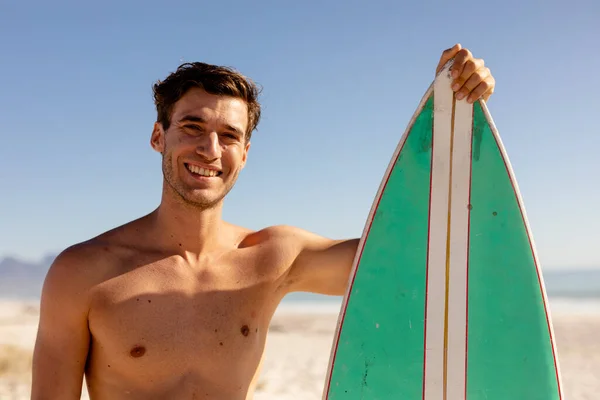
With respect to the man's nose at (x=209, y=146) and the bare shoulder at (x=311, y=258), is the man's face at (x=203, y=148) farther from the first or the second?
the bare shoulder at (x=311, y=258)

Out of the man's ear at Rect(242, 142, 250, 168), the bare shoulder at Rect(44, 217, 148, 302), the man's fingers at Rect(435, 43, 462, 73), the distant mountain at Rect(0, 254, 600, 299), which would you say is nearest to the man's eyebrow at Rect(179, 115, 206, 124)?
the man's ear at Rect(242, 142, 250, 168)

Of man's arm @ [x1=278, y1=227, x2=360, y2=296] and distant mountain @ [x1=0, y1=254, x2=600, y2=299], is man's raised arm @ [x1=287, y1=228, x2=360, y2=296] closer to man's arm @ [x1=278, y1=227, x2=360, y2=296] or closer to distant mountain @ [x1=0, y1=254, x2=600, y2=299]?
man's arm @ [x1=278, y1=227, x2=360, y2=296]

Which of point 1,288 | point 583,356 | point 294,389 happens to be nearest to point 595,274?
point 583,356

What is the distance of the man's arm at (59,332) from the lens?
2.19 meters

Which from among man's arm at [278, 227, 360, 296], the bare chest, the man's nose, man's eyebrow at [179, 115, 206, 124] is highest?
man's eyebrow at [179, 115, 206, 124]

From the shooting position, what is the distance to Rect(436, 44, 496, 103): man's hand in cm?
227

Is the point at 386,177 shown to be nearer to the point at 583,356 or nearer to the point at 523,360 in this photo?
the point at 523,360

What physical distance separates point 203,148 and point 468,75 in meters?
1.08

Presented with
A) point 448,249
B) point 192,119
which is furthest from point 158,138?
point 448,249

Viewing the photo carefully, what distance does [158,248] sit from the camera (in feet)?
8.15

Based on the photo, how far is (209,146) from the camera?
239 centimetres

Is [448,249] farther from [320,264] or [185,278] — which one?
[185,278]

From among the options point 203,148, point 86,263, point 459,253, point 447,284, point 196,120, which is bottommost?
point 86,263

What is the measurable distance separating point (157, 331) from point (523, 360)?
1.51 meters
